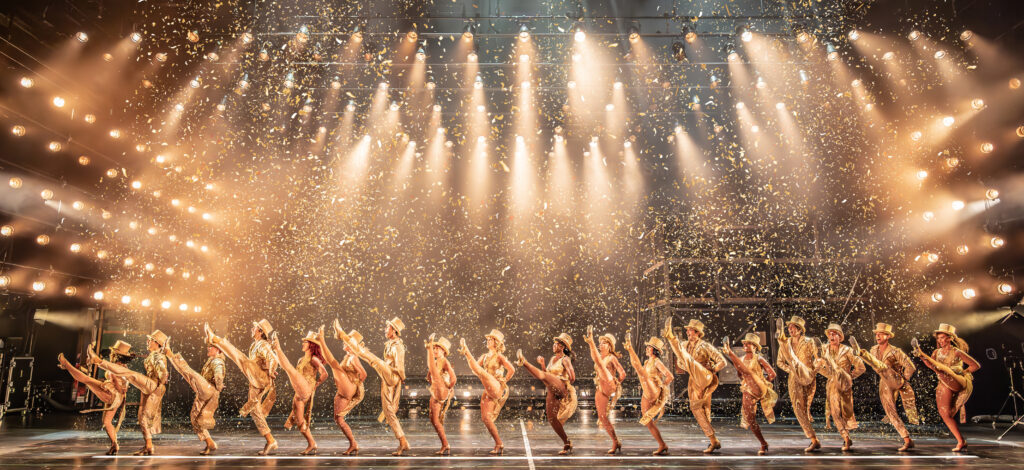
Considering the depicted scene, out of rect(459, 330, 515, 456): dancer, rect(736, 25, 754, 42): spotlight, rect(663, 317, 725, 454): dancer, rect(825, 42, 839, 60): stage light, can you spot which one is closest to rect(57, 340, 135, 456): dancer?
rect(459, 330, 515, 456): dancer

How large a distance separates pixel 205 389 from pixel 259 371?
0.59 meters

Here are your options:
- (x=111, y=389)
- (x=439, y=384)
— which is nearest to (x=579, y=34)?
(x=439, y=384)

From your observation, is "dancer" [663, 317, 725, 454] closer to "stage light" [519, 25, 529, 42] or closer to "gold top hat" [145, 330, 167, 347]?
"stage light" [519, 25, 529, 42]

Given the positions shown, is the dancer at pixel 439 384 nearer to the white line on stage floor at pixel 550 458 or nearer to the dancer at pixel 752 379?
the white line on stage floor at pixel 550 458

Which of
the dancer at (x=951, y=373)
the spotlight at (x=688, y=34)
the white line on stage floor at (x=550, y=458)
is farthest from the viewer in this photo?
the spotlight at (x=688, y=34)

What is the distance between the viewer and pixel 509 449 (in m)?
7.39

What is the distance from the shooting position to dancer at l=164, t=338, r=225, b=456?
6887 mm

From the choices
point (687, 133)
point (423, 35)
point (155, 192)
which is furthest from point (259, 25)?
point (687, 133)

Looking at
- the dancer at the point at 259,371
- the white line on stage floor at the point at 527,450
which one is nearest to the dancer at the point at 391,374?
the dancer at the point at 259,371

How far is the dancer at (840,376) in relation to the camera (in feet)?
23.9

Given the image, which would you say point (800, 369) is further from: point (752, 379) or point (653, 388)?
point (653, 388)

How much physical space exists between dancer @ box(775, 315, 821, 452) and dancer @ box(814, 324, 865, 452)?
0.48ft

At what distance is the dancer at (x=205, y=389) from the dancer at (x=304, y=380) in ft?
2.22

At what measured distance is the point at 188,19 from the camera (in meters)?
10.5
